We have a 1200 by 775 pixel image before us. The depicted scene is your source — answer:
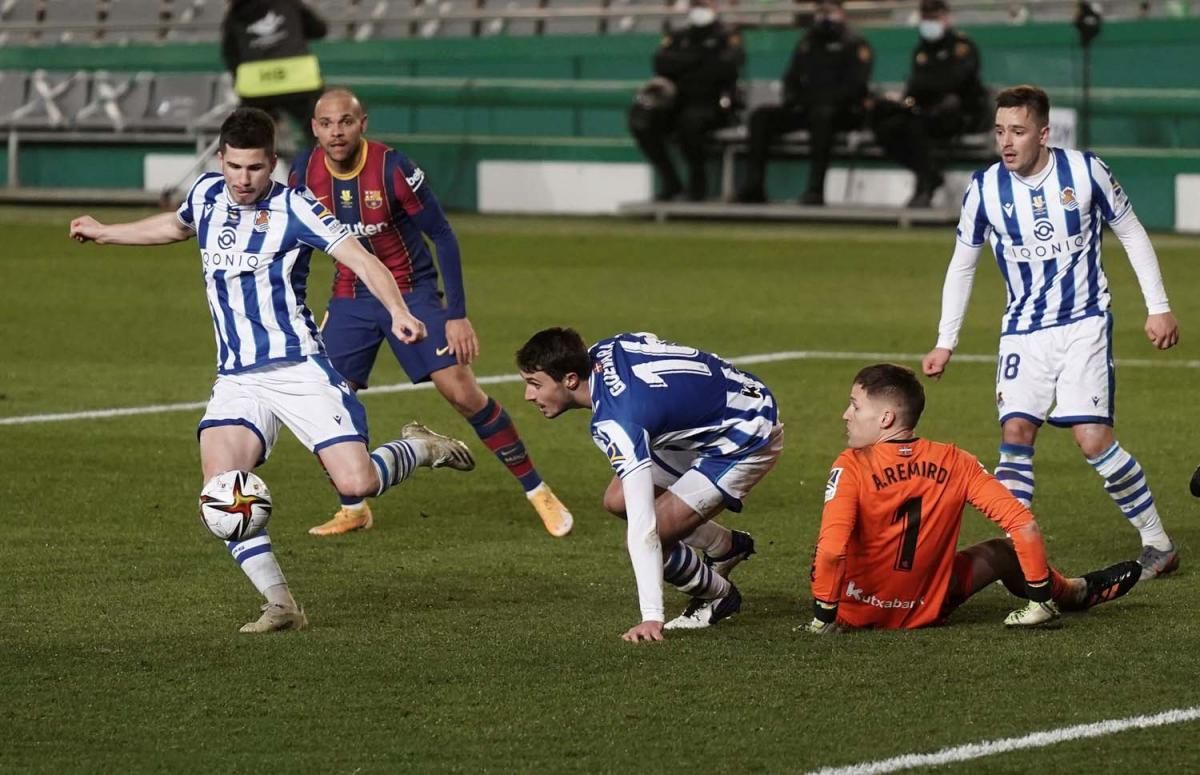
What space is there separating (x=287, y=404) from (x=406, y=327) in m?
0.55

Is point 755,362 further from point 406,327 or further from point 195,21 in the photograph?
point 195,21

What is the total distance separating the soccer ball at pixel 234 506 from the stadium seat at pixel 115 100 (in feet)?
71.5

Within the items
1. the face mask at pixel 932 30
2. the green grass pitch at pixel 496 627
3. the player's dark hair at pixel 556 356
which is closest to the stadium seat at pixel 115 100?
the face mask at pixel 932 30

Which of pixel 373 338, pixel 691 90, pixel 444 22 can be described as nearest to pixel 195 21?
pixel 444 22

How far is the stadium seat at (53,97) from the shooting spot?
94.3 ft

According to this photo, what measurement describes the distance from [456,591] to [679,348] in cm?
128

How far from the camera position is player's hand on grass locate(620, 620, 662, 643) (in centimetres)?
Result: 663

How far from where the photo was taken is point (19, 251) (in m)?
20.9

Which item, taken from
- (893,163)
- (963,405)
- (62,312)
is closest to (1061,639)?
(963,405)

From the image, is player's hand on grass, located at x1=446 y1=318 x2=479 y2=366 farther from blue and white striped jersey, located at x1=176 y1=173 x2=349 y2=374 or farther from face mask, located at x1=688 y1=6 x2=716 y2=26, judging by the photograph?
face mask, located at x1=688 y1=6 x2=716 y2=26

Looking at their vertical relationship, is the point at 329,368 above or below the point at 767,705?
above

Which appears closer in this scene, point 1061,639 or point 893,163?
point 1061,639

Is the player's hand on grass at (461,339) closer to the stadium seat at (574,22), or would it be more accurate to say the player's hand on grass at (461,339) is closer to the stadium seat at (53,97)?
the stadium seat at (574,22)

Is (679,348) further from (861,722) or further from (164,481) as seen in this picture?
(164,481)
